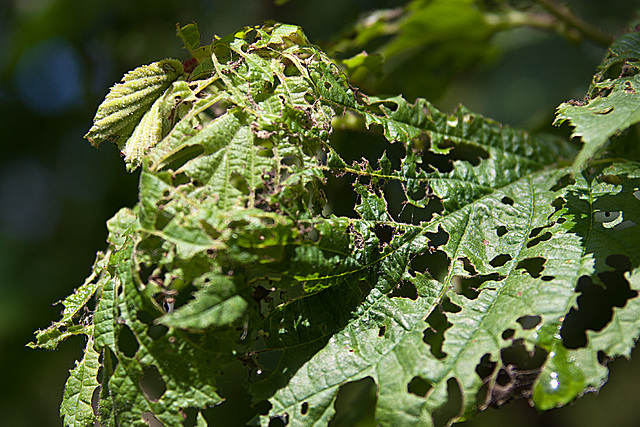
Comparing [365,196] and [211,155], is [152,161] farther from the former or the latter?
[365,196]

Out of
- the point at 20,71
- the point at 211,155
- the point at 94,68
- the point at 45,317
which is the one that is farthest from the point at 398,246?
the point at 20,71

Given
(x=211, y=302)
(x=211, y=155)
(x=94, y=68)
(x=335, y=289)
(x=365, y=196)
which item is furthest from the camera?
(x=94, y=68)

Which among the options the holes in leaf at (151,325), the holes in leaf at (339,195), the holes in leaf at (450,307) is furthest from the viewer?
the holes in leaf at (339,195)

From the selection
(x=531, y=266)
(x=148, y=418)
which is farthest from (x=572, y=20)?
(x=148, y=418)

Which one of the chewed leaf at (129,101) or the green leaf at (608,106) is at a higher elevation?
the chewed leaf at (129,101)

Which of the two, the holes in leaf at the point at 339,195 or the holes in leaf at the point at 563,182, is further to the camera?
the holes in leaf at the point at 339,195

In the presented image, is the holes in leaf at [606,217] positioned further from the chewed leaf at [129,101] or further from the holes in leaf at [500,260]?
the chewed leaf at [129,101]

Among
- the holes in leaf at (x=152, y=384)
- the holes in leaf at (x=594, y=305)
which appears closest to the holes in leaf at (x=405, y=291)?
the holes in leaf at (x=594, y=305)
